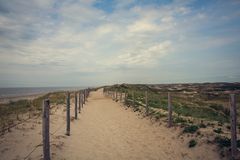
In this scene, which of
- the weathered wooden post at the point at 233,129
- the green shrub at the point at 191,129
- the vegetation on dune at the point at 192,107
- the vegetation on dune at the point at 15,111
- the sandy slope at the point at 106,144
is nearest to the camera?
the weathered wooden post at the point at 233,129

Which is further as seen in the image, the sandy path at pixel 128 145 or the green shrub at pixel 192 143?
the green shrub at pixel 192 143

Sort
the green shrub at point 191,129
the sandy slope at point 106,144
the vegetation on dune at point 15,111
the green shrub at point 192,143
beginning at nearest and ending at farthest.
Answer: the sandy slope at point 106,144 → the green shrub at point 192,143 → the green shrub at point 191,129 → the vegetation on dune at point 15,111

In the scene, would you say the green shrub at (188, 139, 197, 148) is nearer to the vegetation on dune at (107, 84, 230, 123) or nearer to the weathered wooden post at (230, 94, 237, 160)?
the weathered wooden post at (230, 94, 237, 160)

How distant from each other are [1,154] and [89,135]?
4667 mm

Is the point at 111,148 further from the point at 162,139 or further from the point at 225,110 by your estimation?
the point at 225,110

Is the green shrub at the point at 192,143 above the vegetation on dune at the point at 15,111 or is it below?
below

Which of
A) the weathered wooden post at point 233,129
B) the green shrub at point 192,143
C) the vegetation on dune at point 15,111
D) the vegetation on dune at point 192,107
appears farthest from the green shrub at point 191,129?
the vegetation on dune at point 15,111

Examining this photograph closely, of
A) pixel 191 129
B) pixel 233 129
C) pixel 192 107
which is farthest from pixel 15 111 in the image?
pixel 192 107

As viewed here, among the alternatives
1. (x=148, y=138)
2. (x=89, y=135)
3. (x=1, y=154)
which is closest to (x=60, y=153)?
(x=1, y=154)

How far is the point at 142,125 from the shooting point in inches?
574

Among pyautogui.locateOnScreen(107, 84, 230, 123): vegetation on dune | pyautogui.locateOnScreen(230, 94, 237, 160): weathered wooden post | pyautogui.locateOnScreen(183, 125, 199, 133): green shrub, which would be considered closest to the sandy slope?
pyautogui.locateOnScreen(183, 125, 199, 133): green shrub

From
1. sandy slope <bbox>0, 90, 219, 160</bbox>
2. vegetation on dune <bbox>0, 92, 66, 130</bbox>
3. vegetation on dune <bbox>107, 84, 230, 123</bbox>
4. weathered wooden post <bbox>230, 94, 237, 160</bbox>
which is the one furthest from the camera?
vegetation on dune <bbox>107, 84, 230, 123</bbox>

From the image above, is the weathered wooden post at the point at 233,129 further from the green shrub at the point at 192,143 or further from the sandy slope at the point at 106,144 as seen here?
the green shrub at the point at 192,143

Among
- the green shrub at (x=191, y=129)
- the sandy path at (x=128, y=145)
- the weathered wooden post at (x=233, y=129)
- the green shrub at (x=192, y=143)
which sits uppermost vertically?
the weathered wooden post at (x=233, y=129)
